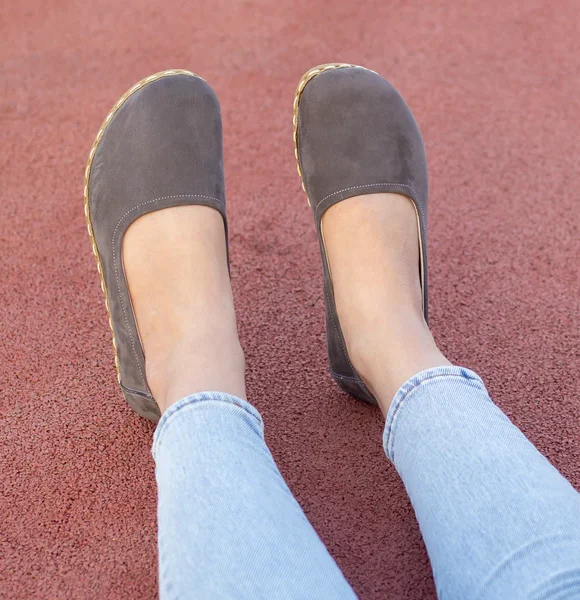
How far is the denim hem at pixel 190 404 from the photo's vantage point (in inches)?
23.0

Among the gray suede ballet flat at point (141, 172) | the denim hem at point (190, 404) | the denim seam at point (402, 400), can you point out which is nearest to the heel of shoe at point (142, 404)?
the gray suede ballet flat at point (141, 172)

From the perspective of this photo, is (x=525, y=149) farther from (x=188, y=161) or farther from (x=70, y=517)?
(x=70, y=517)

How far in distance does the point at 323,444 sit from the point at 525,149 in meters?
0.66

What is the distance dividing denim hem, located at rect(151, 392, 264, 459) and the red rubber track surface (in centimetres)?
18

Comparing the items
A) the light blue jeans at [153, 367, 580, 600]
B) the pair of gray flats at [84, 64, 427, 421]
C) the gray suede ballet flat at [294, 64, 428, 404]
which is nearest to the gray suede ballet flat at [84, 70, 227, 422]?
the pair of gray flats at [84, 64, 427, 421]

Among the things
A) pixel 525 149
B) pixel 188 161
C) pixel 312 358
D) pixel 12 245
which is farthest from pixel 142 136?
pixel 525 149

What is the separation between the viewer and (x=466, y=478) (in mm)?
528

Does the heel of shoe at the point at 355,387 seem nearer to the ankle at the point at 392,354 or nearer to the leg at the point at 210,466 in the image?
the ankle at the point at 392,354

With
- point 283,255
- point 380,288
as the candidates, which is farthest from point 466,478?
point 283,255

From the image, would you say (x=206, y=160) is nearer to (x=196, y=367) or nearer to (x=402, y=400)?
(x=196, y=367)

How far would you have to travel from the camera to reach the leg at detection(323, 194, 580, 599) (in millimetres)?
478

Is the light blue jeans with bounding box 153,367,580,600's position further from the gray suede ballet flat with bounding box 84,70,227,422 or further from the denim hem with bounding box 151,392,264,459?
the gray suede ballet flat with bounding box 84,70,227,422

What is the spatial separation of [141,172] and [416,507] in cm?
55

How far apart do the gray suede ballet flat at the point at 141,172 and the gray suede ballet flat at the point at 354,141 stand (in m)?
0.13
